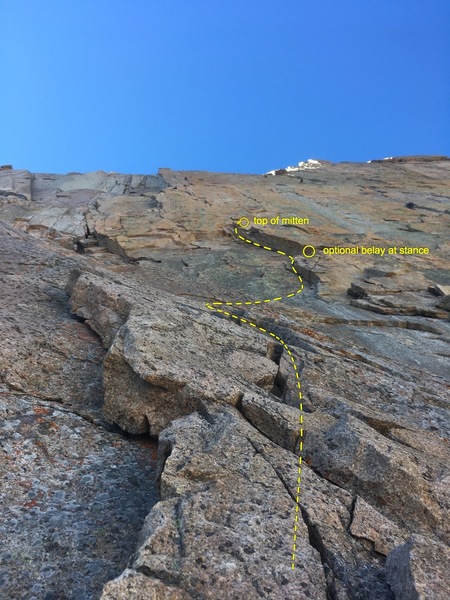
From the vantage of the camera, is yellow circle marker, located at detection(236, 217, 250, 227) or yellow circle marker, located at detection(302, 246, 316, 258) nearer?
yellow circle marker, located at detection(302, 246, 316, 258)

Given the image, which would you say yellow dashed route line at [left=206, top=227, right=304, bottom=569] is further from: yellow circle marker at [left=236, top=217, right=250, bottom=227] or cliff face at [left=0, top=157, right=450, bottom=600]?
yellow circle marker at [left=236, top=217, right=250, bottom=227]

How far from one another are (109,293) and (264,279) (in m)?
9.85

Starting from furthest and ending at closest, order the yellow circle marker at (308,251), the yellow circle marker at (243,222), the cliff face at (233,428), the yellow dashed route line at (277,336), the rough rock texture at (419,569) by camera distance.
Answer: the yellow circle marker at (243,222), the yellow circle marker at (308,251), the yellow dashed route line at (277,336), the cliff face at (233,428), the rough rock texture at (419,569)

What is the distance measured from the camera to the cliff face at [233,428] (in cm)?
432

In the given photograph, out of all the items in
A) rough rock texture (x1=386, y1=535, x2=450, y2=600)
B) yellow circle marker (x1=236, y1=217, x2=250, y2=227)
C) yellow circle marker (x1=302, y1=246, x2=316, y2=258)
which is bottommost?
rough rock texture (x1=386, y1=535, x2=450, y2=600)

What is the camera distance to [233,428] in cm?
601

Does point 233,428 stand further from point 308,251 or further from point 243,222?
point 243,222

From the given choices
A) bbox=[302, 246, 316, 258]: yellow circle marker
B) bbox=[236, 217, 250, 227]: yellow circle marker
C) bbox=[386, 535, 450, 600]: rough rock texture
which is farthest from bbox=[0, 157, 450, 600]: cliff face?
bbox=[236, 217, 250, 227]: yellow circle marker

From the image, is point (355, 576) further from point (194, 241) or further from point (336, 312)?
point (194, 241)

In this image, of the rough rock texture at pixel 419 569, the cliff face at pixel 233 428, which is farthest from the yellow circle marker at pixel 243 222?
the rough rock texture at pixel 419 569

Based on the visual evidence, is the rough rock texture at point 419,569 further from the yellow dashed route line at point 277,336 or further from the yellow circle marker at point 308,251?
the yellow circle marker at point 308,251

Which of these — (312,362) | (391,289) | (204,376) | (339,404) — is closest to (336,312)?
(391,289)

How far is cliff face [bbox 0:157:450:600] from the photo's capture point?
4320mm

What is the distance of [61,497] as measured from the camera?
5602 millimetres
